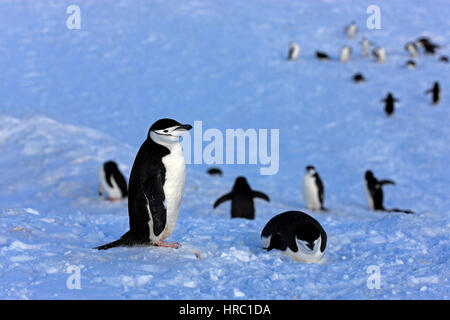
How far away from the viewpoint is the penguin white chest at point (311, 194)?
32.9 feet

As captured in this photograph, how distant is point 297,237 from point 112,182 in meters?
5.55

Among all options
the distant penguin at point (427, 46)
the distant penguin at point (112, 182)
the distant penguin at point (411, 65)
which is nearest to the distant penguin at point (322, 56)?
the distant penguin at point (411, 65)

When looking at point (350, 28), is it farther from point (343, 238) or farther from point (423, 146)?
point (343, 238)

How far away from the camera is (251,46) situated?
22516 millimetres

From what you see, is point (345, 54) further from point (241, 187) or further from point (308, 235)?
point (308, 235)

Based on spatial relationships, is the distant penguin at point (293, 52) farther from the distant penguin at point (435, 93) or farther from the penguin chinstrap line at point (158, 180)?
the penguin chinstrap line at point (158, 180)

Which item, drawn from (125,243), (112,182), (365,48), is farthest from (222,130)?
(125,243)

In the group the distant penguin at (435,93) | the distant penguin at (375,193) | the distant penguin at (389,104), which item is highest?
the distant penguin at (435,93)

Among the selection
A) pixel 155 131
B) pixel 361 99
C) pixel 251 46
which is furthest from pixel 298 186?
pixel 251 46

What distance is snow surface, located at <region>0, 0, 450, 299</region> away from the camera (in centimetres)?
357

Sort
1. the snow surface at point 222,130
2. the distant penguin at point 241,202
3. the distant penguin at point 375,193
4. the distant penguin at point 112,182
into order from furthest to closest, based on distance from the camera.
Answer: the distant penguin at point 375,193
the distant penguin at point 112,182
the distant penguin at point 241,202
the snow surface at point 222,130

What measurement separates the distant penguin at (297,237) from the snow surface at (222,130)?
92 mm

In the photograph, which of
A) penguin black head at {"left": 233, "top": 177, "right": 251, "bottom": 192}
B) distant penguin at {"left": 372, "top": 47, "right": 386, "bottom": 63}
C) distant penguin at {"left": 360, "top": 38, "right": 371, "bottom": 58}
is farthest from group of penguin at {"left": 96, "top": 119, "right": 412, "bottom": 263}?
distant penguin at {"left": 360, "top": 38, "right": 371, "bottom": 58}

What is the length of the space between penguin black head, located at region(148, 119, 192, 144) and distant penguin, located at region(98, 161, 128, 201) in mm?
5333
